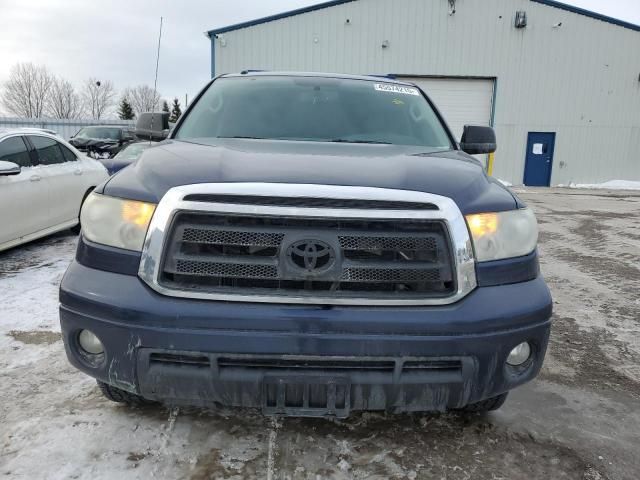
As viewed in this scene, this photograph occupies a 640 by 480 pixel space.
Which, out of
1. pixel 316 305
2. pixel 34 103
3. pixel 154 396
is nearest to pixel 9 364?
pixel 154 396

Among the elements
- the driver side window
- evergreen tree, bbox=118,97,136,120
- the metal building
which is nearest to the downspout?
the metal building

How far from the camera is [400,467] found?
2072 mm

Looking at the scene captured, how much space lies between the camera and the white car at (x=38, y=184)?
5023 mm

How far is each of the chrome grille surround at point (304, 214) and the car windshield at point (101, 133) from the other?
18294 millimetres

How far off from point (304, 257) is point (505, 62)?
2029 cm

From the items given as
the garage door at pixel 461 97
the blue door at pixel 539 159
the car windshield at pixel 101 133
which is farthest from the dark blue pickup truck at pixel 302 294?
the blue door at pixel 539 159

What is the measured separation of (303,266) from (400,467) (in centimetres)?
98

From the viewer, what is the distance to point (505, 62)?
19.4 meters

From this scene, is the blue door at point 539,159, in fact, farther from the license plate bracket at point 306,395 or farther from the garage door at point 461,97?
the license plate bracket at point 306,395

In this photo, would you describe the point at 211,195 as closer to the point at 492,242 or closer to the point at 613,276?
the point at 492,242

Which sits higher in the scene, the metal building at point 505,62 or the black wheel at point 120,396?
the metal building at point 505,62

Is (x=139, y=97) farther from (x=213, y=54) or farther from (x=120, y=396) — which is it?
(x=120, y=396)

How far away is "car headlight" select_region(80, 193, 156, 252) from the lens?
1915 millimetres

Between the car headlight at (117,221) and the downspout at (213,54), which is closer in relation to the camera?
the car headlight at (117,221)
